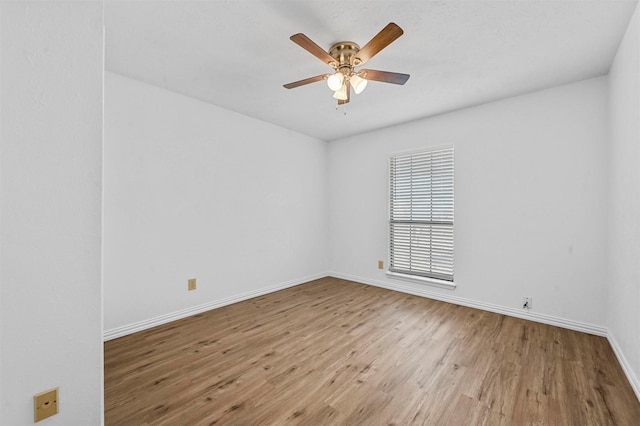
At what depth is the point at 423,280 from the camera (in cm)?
375

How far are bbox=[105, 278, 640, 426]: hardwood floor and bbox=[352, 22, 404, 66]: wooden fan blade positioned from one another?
7.21 feet

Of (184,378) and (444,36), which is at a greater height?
(444,36)

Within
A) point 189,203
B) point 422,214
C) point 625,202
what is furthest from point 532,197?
point 189,203

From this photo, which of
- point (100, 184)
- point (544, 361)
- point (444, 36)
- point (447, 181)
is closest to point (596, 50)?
point (444, 36)

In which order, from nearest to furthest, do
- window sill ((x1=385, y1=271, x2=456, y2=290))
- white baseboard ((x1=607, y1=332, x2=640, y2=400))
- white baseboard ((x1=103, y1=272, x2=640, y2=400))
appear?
white baseboard ((x1=607, y1=332, x2=640, y2=400)) < white baseboard ((x1=103, y1=272, x2=640, y2=400)) < window sill ((x1=385, y1=271, x2=456, y2=290))

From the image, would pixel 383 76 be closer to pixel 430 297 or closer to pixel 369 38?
pixel 369 38

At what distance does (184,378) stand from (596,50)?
3.98 meters

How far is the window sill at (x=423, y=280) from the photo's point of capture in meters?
3.51

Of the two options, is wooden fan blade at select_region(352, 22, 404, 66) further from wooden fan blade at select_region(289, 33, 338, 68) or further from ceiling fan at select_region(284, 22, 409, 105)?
wooden fan blade at select_region(289, 33, 338, 68)

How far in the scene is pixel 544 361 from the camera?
212 centimetres

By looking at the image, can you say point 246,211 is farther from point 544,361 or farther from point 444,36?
point 544,361

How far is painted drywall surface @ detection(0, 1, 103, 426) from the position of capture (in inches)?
43.4

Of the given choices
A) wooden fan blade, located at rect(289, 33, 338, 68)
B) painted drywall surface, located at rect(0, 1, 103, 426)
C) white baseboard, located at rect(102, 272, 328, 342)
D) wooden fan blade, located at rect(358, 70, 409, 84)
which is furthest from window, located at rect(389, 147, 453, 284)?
painted drywall surface, located at rect(0, 1, 103, 426)

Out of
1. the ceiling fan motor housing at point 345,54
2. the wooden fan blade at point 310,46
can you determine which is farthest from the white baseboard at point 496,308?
the wooden fan blade at point 310,46
